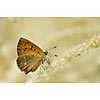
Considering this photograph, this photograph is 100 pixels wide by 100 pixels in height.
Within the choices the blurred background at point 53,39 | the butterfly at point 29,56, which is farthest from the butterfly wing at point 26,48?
the blurred background at point 53,39

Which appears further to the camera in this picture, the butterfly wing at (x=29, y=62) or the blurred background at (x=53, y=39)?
the blurred background at (x=53, y=39)

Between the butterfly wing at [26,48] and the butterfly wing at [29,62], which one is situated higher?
the butterfly wing at [26,48]

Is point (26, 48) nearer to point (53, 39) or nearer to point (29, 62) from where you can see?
point (29, 62)

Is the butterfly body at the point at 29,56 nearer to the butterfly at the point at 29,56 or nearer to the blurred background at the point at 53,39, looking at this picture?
the butterfly at the point at 29,56

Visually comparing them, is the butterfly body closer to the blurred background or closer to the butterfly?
the butterfly
